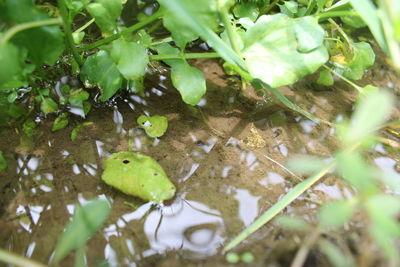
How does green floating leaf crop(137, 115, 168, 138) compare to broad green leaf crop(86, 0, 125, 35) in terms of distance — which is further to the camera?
green floating leaf crop(137, 115, 168, 138)

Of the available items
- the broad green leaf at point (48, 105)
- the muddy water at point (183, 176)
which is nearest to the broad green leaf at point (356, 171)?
the muddy water at point (183, 176)

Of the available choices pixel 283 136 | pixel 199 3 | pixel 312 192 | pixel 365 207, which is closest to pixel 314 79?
pixel 283 136

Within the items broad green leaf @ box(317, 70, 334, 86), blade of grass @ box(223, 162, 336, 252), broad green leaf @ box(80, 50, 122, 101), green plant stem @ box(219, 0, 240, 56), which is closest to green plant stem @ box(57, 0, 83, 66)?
broad green leaf @ box(80, 50, 122, 101)

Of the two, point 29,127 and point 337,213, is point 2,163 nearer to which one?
point 29,127

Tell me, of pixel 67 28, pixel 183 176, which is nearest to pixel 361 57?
pixel 183 176

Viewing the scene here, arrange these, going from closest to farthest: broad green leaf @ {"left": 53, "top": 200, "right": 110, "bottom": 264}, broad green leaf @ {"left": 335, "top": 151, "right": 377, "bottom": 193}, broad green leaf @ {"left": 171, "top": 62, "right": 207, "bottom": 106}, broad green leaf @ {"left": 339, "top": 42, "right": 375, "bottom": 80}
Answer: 1. broad green leaf @ {"left": 335, "top": 151, "right": 377, "bottom": 193}
2. broad green leaf @ {"left": 53, "top": 200, "right": 110, "bottom": 264}
3. broad green leaf @ {"left": 171, "top": 62, "right": 207, "bottom": 106}
4. broad green leaf @ {"left": 339, "top": 42, "right": 375, "bottom": 80}

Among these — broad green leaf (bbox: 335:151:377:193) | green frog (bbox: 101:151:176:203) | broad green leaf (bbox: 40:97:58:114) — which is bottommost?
green frog (bbox: 101:151:176:203)

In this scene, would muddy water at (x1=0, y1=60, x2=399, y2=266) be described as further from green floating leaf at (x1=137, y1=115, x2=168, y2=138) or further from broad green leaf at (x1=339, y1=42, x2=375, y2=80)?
broad green leaf at (x1=339, y1=42, x2=375, y2=80)
